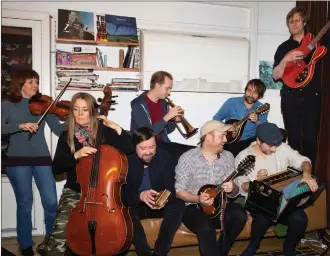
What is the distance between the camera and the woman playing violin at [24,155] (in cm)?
288

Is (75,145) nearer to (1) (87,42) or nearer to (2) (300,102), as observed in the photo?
(1) (87,42)

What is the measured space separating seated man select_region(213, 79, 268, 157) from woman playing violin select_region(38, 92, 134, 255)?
1.33m

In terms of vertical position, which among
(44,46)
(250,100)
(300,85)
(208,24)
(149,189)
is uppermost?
(208,24)

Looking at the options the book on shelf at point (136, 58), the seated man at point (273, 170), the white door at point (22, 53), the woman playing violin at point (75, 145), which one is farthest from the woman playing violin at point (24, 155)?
the seated man at point (273, 170)

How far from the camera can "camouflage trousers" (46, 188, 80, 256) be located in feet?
7.71

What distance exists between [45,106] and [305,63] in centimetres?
255

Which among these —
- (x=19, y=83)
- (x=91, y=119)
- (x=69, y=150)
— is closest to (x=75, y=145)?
(x=69, y=150)

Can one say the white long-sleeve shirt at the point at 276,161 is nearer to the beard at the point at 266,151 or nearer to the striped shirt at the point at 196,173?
the beard at the point at 266,151

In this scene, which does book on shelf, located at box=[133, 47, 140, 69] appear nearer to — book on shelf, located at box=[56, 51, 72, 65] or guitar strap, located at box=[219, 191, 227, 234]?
book on shelf, located at box=[56, 51, 72, 65]

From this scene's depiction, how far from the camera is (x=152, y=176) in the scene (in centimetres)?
273

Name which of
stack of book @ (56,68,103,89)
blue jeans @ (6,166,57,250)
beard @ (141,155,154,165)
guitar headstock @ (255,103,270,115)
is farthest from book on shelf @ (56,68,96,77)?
guitar headstock @ (255,103,270,115)

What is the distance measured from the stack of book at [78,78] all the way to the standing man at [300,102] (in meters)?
2.03

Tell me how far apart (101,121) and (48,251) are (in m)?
1.01

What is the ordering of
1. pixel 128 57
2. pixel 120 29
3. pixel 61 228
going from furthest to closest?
pixel 128 57 → pixel 120 29 → pixel 61 228
